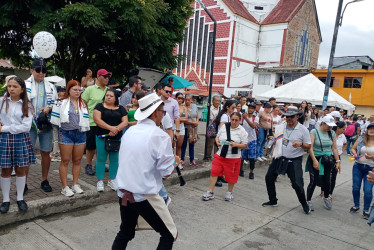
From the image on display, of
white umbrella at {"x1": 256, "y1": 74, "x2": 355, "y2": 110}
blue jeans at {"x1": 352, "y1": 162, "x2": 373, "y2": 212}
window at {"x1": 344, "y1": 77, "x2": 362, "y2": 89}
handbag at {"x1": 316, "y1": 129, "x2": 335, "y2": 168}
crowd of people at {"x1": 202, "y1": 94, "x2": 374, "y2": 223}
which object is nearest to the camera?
crowd of people at {"x1": 202, "y1": 94, "x2": 374, "y2": 223}

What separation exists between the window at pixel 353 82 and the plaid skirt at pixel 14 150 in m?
34.9

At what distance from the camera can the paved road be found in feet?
11.2

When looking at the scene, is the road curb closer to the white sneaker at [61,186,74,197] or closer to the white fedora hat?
the white sneaker at [61,186,74,197]

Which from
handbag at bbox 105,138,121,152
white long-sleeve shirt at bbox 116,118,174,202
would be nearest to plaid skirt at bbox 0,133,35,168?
handbag at bbox 105,138,121,152

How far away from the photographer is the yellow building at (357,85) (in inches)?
1190

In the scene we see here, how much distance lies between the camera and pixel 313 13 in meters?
42.0

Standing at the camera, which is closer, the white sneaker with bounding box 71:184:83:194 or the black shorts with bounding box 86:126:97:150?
the white sneaker with bounding box 71:184:83:194

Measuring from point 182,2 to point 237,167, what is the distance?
8178mm

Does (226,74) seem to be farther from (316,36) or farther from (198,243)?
(198,243)

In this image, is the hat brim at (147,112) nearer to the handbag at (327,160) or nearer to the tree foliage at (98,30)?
the handbag at (327,160)

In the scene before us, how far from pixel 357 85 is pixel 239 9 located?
17.4 m

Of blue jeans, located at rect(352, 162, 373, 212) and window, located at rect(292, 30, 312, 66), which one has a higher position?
window, located at rect(292, 30, 312, 66)

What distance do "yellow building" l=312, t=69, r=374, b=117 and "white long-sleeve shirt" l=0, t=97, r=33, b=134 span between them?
32852mm

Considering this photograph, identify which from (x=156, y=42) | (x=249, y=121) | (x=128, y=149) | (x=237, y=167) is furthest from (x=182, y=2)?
(x=128, y=149)
